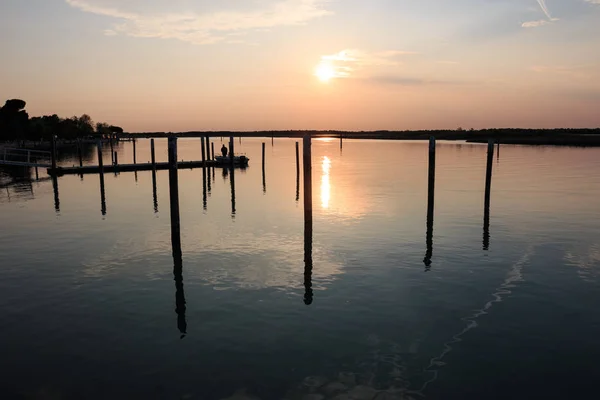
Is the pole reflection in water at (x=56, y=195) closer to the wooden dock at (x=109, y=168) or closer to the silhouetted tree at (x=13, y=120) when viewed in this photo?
the wooden dock at (x=109, y=168)

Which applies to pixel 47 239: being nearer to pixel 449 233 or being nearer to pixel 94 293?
pixel 94 293

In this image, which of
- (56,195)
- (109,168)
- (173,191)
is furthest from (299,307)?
(109,168)

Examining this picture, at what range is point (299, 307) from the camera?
12.0 meters

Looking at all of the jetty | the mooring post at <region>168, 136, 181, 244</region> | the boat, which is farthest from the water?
the boat

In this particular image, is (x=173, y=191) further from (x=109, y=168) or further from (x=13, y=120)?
(x=13, y=120)

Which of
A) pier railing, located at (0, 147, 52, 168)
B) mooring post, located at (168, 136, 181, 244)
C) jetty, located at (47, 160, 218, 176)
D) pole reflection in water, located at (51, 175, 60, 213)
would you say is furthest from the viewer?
jetty, located at (47, 160, 218, 176)

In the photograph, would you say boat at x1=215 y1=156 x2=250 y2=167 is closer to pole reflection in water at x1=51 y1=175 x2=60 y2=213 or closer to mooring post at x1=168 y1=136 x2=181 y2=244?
pole reflection in water at x1=51 y1=175 x2=60 y2=213

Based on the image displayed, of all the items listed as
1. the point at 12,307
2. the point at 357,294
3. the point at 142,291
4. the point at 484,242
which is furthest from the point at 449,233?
the point at 12,307

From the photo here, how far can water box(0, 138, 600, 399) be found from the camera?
8570 millimetres

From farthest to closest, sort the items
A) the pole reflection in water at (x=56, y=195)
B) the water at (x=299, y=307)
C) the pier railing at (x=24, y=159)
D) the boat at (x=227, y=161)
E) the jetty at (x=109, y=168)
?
the boat at (x=227, y=161)
the jetty at (x=109, y=168)
the pier railing at (x=24, y=159)
the pole reflection in water at (x=56, y=195)
the water at (x=299, y=307)

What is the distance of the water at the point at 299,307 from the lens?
28.1ft

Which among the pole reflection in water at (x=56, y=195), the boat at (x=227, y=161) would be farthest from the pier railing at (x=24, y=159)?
the boat at (x=227, y=161)

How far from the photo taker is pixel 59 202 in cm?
3048

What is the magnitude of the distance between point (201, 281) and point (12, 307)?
5037 mm
